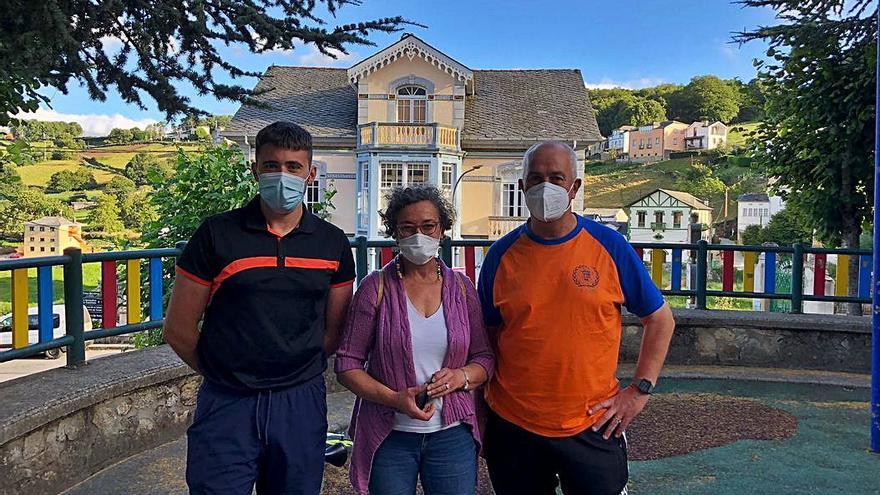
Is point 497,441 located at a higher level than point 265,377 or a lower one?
lower

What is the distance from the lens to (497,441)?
250 cm

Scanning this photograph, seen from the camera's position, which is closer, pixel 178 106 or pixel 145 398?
pixel 145 398

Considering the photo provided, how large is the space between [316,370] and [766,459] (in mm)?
3196

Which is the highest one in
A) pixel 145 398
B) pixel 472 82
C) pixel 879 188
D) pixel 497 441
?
pixel 472 82

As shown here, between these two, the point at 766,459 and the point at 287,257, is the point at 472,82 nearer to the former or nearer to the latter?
the point at 766,459

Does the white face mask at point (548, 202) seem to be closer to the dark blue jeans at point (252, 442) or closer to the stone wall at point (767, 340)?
the dark blue jeans at point (252, 442)

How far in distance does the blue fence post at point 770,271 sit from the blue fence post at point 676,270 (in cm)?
81

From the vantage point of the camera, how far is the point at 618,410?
2.41 meters

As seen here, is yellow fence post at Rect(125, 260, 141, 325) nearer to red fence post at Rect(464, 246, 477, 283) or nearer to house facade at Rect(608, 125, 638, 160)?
red fence post at Rect(464, 246, 477, 283)

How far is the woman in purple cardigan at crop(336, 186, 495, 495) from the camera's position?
2396 millimetres

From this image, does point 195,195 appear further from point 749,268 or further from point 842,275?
point 842,275

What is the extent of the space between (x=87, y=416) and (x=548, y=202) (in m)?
3.06

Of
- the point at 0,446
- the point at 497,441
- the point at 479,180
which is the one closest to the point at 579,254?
the point at 497,441

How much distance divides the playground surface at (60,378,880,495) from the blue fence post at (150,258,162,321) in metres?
1.01
